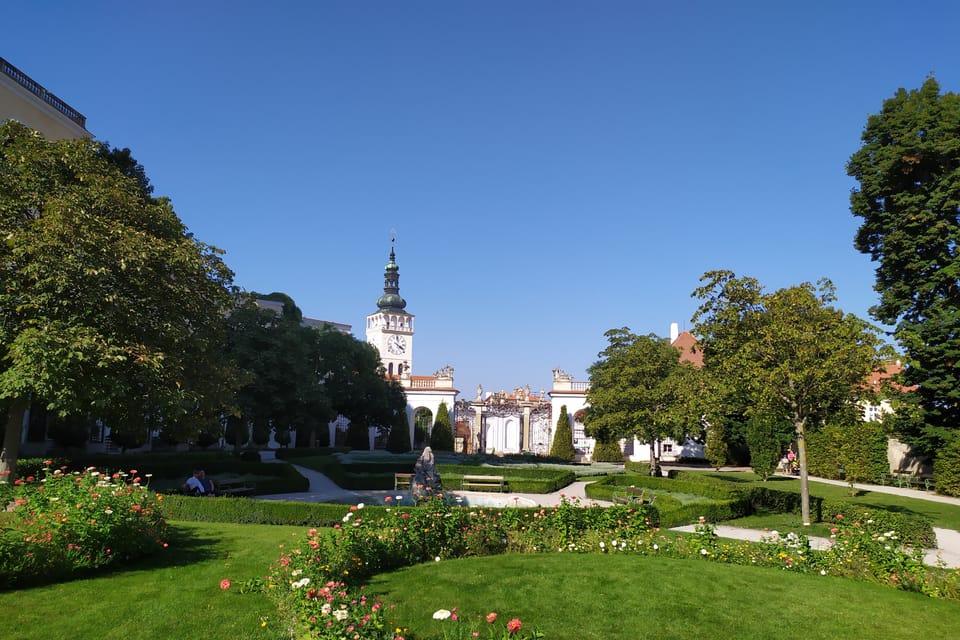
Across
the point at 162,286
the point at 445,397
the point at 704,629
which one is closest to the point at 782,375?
the point at 704,629

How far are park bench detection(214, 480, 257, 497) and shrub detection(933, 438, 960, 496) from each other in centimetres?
2675

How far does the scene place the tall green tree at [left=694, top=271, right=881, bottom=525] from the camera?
1642 cm

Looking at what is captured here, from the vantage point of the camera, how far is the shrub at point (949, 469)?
2456 cm

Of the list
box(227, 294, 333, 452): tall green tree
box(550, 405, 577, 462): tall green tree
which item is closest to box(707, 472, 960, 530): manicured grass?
box(550, 405, 577, 462): tall green tree

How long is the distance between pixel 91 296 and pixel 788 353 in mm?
17868

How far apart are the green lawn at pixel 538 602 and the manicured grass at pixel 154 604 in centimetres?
2

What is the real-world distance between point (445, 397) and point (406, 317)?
37.8 meters

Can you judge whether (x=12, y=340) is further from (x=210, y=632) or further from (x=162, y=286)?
(x=210, y=632)

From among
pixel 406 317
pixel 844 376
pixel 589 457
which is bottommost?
pixel 589 457

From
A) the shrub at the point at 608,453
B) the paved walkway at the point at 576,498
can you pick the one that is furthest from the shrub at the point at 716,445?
the shrub at the point at 608,453

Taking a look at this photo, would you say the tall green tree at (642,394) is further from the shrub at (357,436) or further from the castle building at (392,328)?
the castle building at (392,328)

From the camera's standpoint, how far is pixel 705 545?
1124 centimetres

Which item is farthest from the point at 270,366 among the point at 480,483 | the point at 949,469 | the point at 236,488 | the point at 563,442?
the point at 949,469

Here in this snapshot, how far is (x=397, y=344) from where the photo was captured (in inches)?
3445
